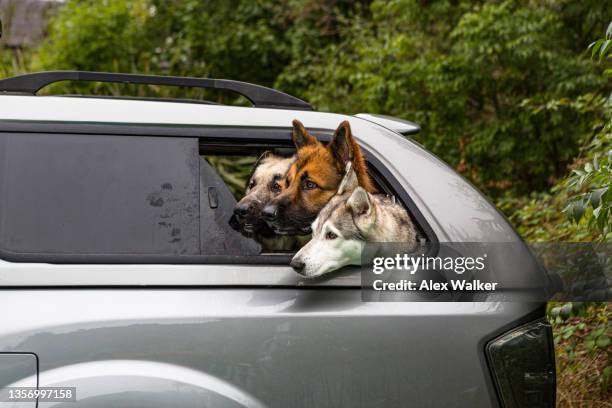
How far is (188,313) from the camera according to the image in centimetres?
256

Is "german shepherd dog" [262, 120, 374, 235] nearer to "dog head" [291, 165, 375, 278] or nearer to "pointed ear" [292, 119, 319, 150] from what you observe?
"pointed ear" [292, 119, 319, 150]

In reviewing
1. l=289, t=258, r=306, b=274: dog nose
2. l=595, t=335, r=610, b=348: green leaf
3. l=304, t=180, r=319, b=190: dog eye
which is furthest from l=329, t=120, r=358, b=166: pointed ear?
l=595, t=335, r=610, b=348: green leaf

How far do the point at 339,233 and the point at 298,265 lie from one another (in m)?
0.26

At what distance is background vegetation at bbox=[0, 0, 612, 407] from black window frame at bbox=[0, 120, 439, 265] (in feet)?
6.81

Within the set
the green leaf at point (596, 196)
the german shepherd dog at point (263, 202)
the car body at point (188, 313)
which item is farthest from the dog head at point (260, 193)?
the green leaf at point (596, 196)

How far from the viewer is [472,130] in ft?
30.7

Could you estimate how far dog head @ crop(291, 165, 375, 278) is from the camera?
266cm

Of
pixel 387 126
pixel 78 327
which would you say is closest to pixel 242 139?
pixel 387 126

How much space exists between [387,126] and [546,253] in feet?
8.04

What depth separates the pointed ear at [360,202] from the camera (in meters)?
2.81

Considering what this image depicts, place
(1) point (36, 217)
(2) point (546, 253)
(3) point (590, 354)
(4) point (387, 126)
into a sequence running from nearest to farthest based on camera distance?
(1) point (36, 217) < (4) point (387, 126) < (3) point (590, 354) < (2) point (546, 253)

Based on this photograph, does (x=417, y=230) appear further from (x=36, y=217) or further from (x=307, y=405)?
(x=36, y=217)

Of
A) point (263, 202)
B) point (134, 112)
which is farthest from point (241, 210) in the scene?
point (134, 112)

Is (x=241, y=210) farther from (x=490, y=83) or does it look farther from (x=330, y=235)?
(x=490, y=83)
